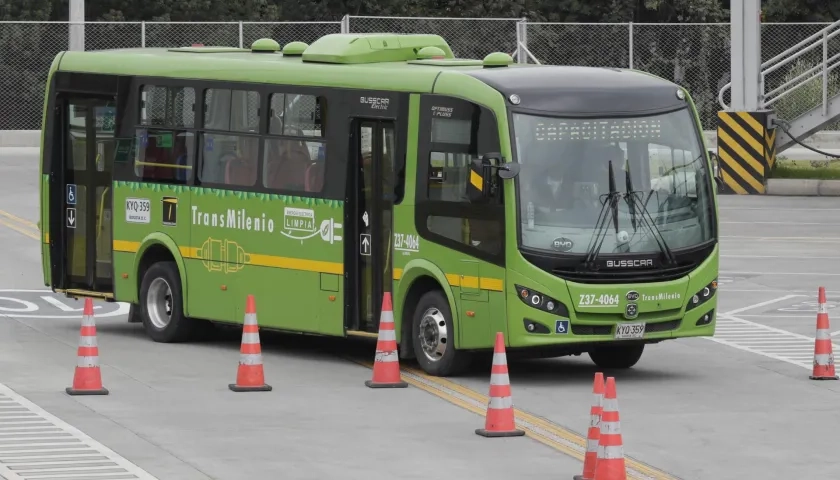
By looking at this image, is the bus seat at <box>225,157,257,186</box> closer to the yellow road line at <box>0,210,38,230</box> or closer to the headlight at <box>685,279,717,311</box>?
the headlight at <box>685,279,717,311</box>

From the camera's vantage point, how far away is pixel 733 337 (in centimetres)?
1958

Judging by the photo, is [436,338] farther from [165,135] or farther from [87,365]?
[165,135]

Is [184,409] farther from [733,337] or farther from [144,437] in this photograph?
[733,337]

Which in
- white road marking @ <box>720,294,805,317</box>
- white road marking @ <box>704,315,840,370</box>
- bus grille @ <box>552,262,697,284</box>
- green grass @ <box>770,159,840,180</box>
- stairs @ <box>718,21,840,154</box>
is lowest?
white road marking @ <box>704,315,840,370</box>

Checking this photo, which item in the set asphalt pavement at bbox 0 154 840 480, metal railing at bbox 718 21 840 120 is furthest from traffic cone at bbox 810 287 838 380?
metal railing at bbox 718 21 840 120

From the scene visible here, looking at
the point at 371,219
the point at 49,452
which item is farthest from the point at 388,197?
the point at 49,452

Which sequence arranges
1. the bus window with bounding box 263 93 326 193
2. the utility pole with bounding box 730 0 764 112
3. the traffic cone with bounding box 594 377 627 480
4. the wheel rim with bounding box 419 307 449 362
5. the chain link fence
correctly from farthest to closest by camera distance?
1. the chain link fence
2. the utility pole with bounding box 730 0 764 112
3. the bus window with bounding box 263 93 326 193
4. the wheel rim with bounding box 419 307 449 362
5. the traffic cone with bounding box 594 377 627 480

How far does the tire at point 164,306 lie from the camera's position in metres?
19.2

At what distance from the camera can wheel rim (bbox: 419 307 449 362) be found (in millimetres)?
16688

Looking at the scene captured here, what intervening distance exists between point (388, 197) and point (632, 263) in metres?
2.32

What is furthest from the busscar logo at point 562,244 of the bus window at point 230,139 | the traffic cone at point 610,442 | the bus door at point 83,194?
the bus door at point 83,194

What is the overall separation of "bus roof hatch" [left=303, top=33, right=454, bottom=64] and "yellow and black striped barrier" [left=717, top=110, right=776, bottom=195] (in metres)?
17.6

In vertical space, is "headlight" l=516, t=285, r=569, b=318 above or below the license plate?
above

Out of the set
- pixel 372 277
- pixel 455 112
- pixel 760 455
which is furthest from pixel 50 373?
pixel 760 455
